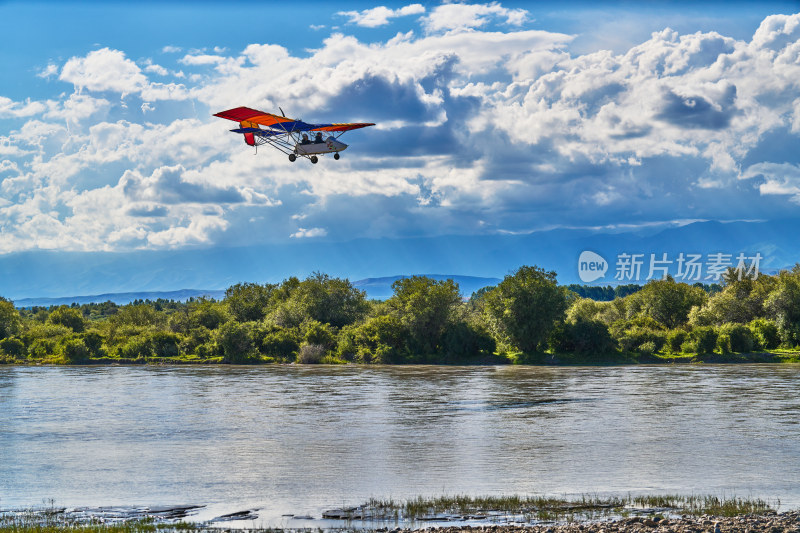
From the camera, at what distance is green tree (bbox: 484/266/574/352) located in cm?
9644

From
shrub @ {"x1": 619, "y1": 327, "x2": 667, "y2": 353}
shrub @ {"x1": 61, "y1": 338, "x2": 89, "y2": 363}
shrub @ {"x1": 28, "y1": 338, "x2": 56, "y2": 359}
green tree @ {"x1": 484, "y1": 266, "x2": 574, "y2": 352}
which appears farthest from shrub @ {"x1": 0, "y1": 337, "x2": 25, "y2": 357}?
shrub @ {"x1": 619, "y1": 327, "x2": 667, "y2": 353}

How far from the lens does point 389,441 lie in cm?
3669

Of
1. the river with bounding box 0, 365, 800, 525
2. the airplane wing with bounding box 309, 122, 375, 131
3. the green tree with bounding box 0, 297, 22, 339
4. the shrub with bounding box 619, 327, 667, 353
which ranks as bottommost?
the river with bounding box 0, 365, 800, 525

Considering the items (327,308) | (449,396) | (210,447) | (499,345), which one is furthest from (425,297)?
(210,447)

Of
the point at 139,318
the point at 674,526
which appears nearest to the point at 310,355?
the point at 139,318

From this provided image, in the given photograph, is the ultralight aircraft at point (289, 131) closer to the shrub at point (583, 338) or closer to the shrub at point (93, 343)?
the shrub at point (583, 338)

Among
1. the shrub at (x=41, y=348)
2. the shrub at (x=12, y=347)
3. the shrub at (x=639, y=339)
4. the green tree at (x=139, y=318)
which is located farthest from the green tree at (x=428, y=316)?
the shrub at (x=12, y=347)

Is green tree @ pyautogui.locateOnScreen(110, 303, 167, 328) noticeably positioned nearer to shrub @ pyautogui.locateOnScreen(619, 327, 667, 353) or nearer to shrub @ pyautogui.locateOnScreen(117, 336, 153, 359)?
shrub @ pyautogui.locateOnScreen(117, 336, 153, 359)

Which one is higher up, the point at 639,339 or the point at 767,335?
the point at 767,335

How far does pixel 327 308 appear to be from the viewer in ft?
400

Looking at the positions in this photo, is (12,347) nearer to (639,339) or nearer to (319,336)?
(319,336)

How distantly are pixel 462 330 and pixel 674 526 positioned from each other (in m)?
81.2

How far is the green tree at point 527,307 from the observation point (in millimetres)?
96438

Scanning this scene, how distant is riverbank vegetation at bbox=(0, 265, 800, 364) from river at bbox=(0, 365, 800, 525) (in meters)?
27.2
